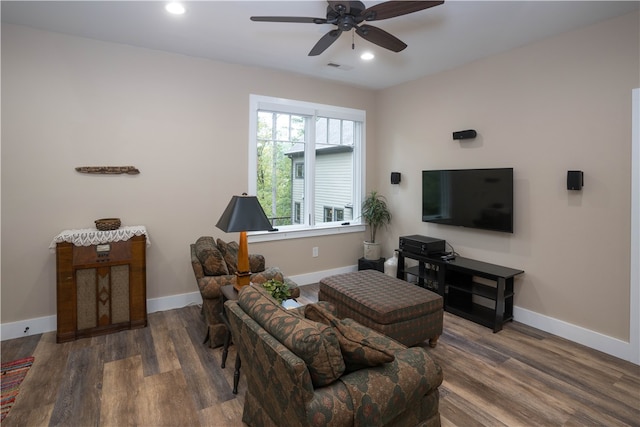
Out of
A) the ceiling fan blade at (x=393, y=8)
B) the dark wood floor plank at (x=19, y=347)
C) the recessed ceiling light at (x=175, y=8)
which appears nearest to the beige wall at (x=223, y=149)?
the dark wood floor plank at (x=19, y=347)

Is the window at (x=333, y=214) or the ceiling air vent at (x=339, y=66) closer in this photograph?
the ceiling air vent at (x=339, y=66)

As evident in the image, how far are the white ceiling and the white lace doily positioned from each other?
1.94 meters

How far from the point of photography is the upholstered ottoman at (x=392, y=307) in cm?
278

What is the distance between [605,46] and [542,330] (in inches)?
109

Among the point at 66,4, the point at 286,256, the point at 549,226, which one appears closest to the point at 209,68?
the point at 66,4

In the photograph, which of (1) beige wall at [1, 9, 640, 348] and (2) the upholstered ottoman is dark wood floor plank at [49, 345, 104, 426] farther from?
(2) the upholstered ottoman

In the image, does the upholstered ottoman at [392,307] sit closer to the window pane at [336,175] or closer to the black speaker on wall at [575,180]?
the black speaker on wall at [575,180]

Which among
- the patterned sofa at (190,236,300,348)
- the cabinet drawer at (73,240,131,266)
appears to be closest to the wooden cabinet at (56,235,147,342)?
the cabinet drawer at (73,240,131,266)

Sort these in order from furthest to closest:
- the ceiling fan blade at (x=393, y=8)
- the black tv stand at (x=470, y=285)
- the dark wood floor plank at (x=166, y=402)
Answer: the black tv stand at (x=470, y=285) → the ceiling fan blade at (x=393, y=8) → the dark wood floor plank at (x=166, y=402)

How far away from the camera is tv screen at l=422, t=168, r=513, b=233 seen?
3.67 meters

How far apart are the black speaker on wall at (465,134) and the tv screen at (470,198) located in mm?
412

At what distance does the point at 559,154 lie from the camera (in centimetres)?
330

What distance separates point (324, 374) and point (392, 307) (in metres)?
1.45

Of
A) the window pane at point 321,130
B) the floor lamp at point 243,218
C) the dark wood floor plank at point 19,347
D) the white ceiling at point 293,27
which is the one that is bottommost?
the dark wood floor plank at point 19,347
